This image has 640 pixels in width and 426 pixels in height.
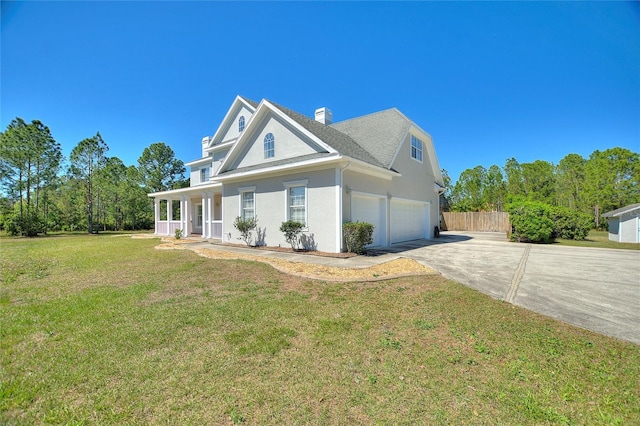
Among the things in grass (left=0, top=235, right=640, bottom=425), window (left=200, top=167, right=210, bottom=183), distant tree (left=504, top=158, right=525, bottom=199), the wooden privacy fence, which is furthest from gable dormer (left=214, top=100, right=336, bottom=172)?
distant tree (left=504, top=158, right=525, bottom=199)

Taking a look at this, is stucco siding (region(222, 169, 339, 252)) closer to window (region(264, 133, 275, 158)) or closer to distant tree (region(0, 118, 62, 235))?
window (region(264, 133, 275, 158))

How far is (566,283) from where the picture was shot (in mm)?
6531

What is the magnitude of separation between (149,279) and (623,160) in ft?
142

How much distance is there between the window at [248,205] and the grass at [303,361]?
8405mm

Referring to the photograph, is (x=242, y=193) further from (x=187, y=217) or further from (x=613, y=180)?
(x=613, y=180)

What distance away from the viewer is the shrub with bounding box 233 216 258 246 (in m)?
13.4

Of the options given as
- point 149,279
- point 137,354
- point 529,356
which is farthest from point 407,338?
point 149,279

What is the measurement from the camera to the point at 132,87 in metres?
13.5

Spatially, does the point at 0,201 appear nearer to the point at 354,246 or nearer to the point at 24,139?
the point at 24,139

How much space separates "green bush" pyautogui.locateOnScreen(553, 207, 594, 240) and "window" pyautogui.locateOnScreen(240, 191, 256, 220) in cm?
1946

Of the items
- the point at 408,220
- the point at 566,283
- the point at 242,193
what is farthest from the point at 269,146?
the point at 566,283

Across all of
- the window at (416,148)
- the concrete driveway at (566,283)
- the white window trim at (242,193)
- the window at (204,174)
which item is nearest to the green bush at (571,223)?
the concrete driveway at (566,283)

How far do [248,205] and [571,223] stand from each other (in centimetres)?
2110

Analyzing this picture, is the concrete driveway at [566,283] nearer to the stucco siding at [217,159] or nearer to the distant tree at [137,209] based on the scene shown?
the stucco siding at [217,159]
